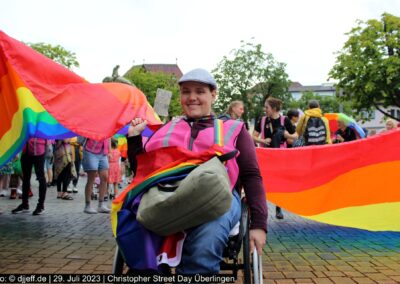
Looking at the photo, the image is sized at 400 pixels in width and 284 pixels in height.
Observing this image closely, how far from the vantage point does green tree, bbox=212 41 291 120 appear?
167 ft

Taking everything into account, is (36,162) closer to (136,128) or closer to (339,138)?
(136,128)

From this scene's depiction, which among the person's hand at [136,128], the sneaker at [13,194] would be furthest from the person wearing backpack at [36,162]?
the person's hand at [136,128]

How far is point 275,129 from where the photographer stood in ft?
24.4

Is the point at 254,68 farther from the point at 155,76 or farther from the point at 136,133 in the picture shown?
the point at 136,133

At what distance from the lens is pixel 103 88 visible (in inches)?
198

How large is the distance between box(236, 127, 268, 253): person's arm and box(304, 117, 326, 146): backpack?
4.98 metres

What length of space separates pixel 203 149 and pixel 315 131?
5.21 m

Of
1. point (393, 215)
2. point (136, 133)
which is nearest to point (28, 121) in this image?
point (136, 133)

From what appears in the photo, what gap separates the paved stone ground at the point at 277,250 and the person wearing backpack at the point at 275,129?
1.27 metres

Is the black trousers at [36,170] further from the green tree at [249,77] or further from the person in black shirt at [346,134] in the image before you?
the green tree at [249,77]

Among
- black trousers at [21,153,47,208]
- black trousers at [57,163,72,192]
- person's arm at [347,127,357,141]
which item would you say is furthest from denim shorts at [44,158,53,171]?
person's arm at [347,127,357,141]

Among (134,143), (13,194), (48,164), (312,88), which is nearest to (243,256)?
(134,143)

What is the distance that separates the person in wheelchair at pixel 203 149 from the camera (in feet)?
7.55

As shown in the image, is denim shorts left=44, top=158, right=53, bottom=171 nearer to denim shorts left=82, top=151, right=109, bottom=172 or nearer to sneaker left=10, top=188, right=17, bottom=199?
sneaker left=10, top=188, right=17, bottom=199
